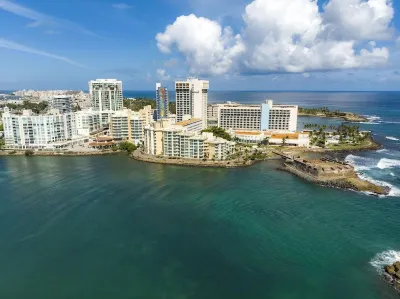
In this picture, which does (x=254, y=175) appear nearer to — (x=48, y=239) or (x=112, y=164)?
(x=112, y=164)

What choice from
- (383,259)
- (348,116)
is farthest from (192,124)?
(348,116)

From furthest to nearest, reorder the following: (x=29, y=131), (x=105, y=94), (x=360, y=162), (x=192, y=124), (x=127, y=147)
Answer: (x=105, y=94), (x=192, y=124), (x=29, y=131), (x=127, y=147), (x=360, y=162)

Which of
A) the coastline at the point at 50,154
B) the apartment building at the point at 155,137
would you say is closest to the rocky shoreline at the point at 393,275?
the apartment building at the point at 155,137

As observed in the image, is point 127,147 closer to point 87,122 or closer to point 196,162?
point 196,162

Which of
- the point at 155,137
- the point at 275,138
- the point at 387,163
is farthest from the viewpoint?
the point at 275,138

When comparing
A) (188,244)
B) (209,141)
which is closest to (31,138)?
(209,141)

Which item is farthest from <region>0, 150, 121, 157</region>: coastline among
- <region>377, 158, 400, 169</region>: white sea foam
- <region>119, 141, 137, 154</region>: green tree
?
<region>377, 158, 400, 169</region>: white sea foam

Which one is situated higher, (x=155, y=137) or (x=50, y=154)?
(x=155, y=137)
